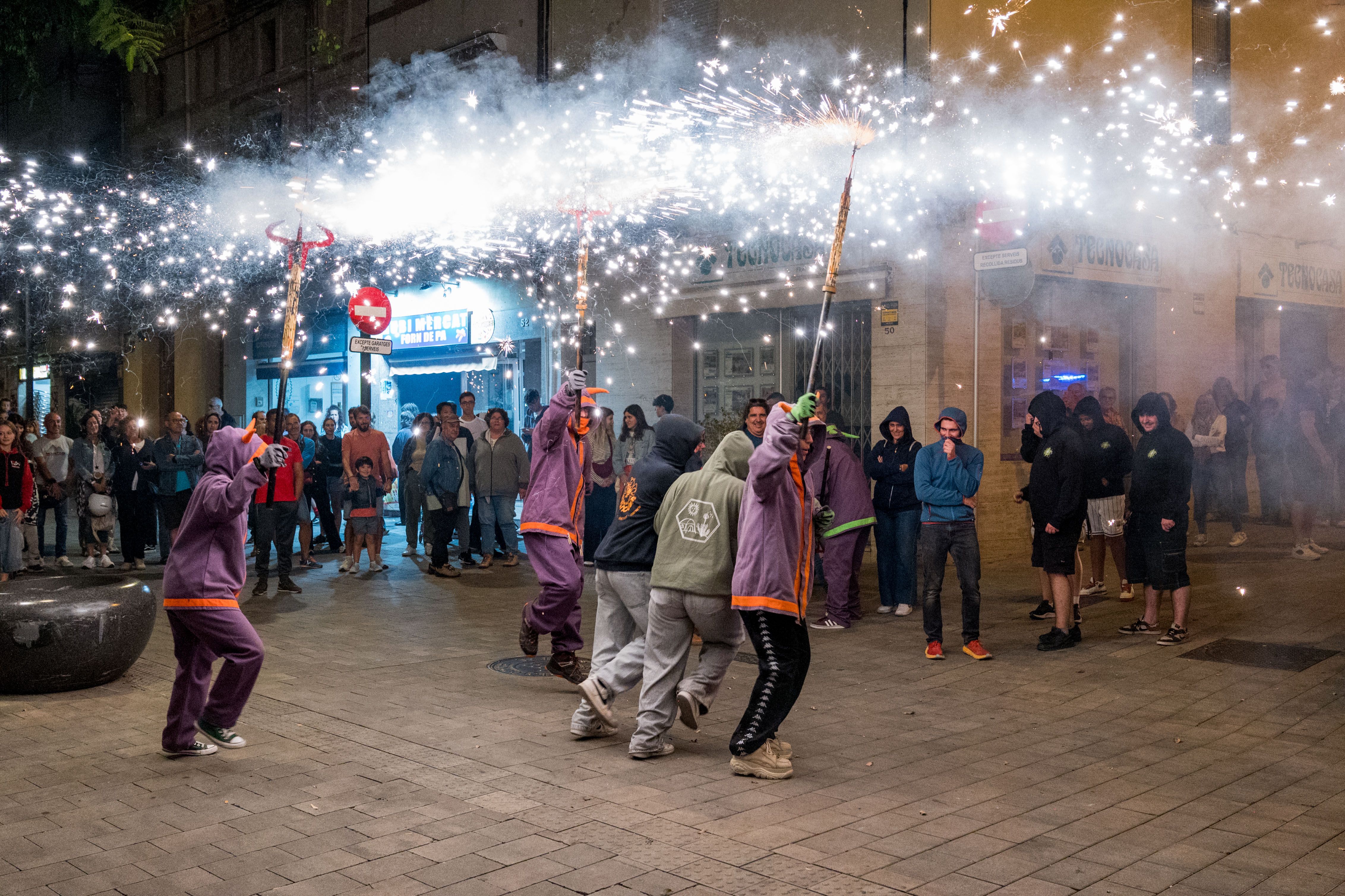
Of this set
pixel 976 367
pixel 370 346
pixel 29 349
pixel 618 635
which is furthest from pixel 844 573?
pixel 29 349

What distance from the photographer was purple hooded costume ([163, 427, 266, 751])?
545 cm

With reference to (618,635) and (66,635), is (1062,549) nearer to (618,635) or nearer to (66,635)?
(618,635)

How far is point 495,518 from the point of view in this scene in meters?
13.2

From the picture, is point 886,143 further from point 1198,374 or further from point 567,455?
point 567,455

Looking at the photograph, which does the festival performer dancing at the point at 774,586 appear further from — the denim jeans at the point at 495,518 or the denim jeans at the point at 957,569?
the denim jeans at the point at 495,518

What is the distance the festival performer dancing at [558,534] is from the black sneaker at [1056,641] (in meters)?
3.37

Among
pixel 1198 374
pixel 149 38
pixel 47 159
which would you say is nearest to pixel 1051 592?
pixel 1198 374

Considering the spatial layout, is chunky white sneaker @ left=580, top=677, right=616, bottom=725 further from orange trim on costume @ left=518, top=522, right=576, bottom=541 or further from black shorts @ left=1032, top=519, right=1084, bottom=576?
black shorts @ left=1032, top=519, right=1084, bottom=576

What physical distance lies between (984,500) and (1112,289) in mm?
3735

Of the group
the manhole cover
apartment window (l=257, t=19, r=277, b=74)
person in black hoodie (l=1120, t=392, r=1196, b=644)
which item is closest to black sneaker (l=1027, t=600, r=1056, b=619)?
person in black hoodie (l=1120, t=392, r=1196, b=644)

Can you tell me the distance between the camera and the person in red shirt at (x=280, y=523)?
1105 centimetres

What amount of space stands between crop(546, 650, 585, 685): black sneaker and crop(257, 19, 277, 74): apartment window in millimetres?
18466

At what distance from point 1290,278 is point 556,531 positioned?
519 inches

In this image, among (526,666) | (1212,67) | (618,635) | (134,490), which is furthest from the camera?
(1212,67)
